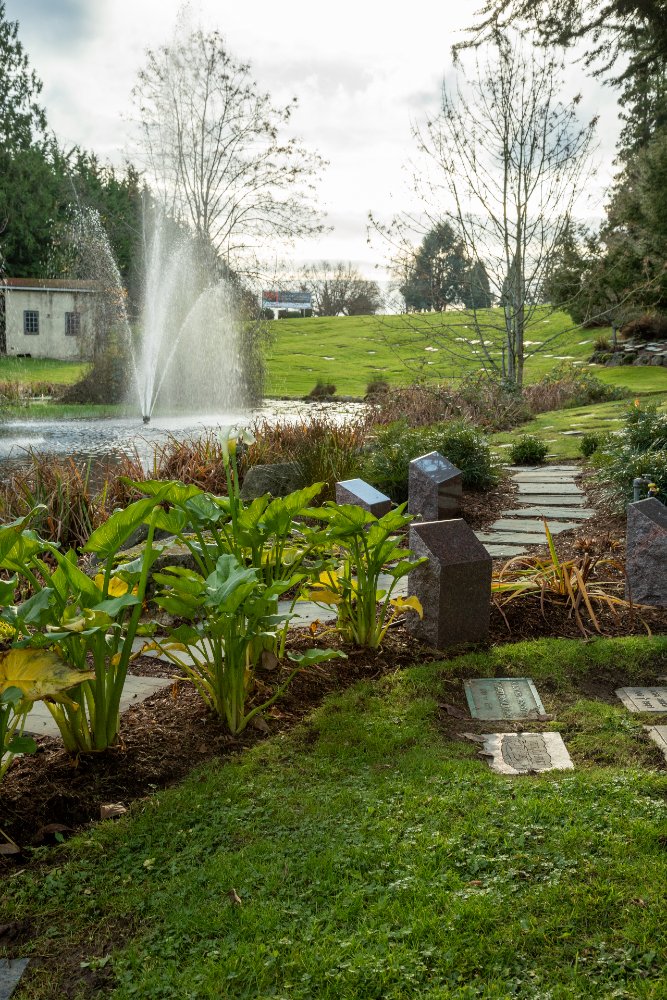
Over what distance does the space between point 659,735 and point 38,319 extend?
32.7 metres

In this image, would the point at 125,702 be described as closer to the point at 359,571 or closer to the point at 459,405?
the point at 359,571

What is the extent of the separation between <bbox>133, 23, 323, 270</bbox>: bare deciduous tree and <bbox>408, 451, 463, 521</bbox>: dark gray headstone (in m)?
17.8

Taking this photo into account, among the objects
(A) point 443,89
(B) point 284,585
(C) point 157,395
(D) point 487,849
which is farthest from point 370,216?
(D) point 487,849

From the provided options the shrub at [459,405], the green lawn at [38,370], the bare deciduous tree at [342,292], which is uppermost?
the bare deciduous tree at [342,292]

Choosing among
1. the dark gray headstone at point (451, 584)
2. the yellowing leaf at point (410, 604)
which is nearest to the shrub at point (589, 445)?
the dark gray headstone at point (451, 584)

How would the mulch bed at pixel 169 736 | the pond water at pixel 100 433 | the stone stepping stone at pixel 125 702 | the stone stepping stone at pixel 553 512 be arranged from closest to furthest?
the mulch bed at pixel 169 736, the stone stepping stone at pixel 125 702, the stone stepping stone at pixel 553 512, the pond water at pixel 100 433

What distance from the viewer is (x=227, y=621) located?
2.80 metres

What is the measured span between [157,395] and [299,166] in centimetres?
788

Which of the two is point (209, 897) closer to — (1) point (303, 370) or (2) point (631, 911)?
(2) point (631, 911)

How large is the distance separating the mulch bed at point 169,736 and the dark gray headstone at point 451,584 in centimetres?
12

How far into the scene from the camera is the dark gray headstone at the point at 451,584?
12.3ft

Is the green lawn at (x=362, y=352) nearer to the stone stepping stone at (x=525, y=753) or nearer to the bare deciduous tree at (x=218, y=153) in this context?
the bare deciduous tree at (x=218, y=153)

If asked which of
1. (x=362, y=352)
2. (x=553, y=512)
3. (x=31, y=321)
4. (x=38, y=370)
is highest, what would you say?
(x=31, y=321)

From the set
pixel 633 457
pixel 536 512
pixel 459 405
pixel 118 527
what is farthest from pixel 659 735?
pixel 459 405
